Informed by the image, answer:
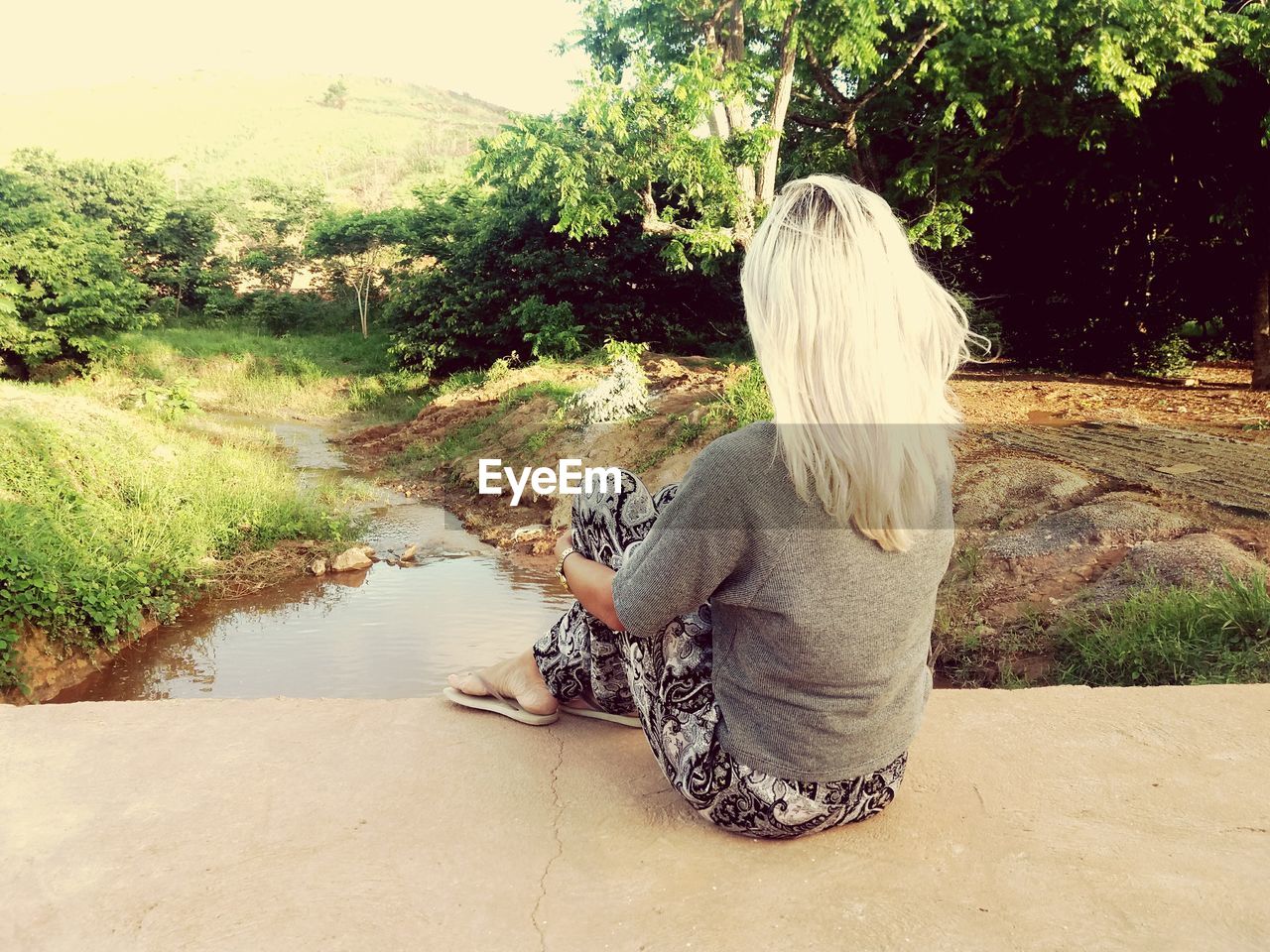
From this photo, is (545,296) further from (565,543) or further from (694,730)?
(694,730)

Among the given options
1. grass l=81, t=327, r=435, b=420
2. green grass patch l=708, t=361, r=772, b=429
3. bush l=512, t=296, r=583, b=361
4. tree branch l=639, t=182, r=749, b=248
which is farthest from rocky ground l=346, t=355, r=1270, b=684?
grass l=81, t=327, r=435, b=420

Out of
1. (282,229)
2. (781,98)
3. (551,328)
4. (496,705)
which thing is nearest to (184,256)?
(282,229)

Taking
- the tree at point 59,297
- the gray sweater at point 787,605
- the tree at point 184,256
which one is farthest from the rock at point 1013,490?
the tree at point 184,256

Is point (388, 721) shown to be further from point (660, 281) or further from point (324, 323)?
point (324, 323)

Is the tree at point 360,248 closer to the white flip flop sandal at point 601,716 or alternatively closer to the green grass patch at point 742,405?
the green grass patch at point 742,405

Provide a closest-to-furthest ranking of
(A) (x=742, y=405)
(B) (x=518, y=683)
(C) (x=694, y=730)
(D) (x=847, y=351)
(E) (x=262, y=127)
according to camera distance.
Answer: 1. (D) (x=847, y=351)
2. (C) (x=694, y=730)
3. (B) (x=518, y=683)
4. (A) (x=742, y=405)
5. (E) (x=262, y=127)

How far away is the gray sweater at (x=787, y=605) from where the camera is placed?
142 centimetres

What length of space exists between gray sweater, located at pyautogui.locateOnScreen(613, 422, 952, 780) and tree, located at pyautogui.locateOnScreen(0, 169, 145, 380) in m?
14.5

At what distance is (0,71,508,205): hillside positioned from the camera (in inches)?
A: 1918

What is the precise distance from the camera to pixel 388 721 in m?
2.26

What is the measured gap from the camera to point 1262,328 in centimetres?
859

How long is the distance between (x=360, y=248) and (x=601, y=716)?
18.7 meters

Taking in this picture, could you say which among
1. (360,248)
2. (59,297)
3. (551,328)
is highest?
(360,248)

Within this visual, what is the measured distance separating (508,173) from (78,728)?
6767 mm
